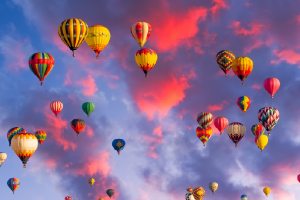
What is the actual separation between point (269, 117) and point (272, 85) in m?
4.19

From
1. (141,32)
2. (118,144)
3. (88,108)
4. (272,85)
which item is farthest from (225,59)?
(118,144)

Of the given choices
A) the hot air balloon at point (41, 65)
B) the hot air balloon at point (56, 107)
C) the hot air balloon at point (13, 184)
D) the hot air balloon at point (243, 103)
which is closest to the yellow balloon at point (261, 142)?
the hot air balloon at point (243, 103)

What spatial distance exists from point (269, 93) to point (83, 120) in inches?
1167

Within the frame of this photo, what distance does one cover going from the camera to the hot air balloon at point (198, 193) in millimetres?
81762

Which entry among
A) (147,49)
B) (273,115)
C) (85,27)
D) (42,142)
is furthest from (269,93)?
(42,142)

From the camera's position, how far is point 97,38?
199ft

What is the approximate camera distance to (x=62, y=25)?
2222 inches

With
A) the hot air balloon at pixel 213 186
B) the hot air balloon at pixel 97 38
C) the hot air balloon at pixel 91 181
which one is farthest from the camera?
the hot air balloon at pixel 91 181

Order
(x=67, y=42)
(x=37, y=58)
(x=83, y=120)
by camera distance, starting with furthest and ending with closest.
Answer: (x=83, y=120)
(x=37, y=58)
(x=67, y=42)

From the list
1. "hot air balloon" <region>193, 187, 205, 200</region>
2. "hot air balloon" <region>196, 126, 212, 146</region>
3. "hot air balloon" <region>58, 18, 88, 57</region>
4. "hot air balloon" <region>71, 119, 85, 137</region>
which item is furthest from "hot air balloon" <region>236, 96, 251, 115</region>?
"hot air balloon" <region>58, 18, 88, 57</region>

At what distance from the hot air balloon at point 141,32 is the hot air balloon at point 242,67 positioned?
471 inches

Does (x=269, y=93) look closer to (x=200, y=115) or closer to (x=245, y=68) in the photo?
(x=245, y=68)

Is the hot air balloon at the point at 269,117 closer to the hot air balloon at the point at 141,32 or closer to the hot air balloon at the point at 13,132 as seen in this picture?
A: the hot air balloon at the point at 141,32

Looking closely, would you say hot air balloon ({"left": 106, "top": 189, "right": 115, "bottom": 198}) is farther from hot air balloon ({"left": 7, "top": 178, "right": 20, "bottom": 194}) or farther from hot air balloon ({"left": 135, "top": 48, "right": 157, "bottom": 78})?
hot air balloon ({"left": 135, "top": 48, "right": 157, "bottom": 78})
